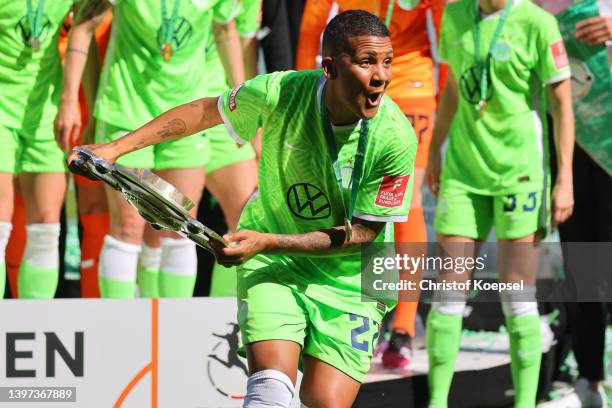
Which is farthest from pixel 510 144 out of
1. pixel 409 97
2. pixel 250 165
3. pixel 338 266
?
pixel 338 266

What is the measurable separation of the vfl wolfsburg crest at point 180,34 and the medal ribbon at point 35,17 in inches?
22.6

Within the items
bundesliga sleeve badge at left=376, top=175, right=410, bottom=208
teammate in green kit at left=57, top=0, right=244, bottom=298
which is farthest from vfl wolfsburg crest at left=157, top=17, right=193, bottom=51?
bundesliga sleeve badge at left=376, top=175, right=410, bottom=208

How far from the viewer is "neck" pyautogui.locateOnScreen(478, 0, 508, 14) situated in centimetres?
652

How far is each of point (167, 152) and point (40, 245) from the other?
0.77 m

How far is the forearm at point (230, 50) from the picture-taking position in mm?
6781

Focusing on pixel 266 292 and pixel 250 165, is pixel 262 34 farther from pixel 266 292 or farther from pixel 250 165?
pixel 266 292

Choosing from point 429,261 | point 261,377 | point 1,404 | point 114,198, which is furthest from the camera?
point 429,261

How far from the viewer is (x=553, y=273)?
7.22 meters

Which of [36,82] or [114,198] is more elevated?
[36,82]

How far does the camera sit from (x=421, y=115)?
6992mm

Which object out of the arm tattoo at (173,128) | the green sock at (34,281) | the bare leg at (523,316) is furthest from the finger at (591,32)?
the green sock at (34,281)

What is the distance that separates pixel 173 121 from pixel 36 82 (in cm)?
197

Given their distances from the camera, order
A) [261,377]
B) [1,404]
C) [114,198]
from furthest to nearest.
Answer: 1. [114,198]
2. [1,404]
3. [261,377]

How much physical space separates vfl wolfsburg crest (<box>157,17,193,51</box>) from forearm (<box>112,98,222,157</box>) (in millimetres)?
1671
